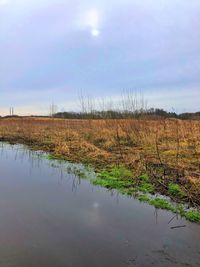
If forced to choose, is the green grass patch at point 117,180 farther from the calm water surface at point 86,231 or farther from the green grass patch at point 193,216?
the green grass patch at point 193,216

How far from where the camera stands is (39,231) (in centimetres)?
477

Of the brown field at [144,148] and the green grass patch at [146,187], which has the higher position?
the brown field at [144,148]

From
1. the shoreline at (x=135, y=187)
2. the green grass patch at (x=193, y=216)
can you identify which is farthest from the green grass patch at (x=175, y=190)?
the green grass patch at (x=193, y=216)

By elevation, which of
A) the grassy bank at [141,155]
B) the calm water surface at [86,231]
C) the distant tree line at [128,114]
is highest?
the distant tree line at [128,114]

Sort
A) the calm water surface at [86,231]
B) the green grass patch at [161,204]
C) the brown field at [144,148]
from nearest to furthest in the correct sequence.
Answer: the calm water surface at [86,231]
the green grass patch at [161,204]
the brown field at [144,148]

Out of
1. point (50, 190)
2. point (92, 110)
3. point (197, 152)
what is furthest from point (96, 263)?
point (92, 110)

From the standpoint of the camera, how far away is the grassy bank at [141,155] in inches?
281

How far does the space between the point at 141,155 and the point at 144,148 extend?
68.7 inches

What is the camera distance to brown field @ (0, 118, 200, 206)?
7816 millimetres

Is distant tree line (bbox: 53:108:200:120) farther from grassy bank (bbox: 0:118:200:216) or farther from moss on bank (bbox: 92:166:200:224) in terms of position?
moss on bank (bbox: 92:166:200:224)

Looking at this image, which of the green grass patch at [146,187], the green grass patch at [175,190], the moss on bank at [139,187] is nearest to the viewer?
the moss on bank at [139,187]

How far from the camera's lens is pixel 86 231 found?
483 cm

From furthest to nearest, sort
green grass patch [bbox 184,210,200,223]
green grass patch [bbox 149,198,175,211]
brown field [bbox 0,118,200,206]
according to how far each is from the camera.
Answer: brown field [bbox 0,118,200,206] → green grass patch [bbox 149,198,175,211] → green grass patch [bbox 184,210,200,223]

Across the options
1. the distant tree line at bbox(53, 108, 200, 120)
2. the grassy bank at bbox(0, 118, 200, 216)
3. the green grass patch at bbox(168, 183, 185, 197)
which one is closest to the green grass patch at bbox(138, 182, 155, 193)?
the grassy bank at bbox(0, 118, 200, 216)
